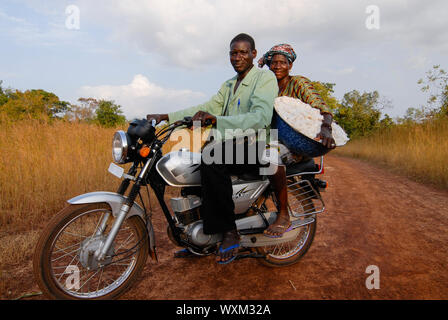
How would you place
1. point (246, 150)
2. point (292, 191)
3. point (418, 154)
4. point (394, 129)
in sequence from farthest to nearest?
point (394, 129), point (418, 154), point (292, 191), point (246, 150)

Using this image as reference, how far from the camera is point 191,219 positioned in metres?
2.32

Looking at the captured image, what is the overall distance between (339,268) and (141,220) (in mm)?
1894

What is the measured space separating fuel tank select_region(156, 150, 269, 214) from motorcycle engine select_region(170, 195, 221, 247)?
0.47ft

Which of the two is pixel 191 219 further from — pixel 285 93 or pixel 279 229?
pixel 285 93

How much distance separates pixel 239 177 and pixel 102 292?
4.60 ft

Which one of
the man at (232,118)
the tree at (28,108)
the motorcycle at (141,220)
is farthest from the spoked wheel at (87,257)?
the tree at (28,108)

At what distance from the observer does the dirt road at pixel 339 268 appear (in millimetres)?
2256

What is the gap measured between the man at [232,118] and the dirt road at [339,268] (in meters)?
0.35

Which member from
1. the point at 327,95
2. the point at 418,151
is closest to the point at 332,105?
the point at 327,95

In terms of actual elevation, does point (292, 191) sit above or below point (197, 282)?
above

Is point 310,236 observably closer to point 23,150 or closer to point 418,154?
point 23,150

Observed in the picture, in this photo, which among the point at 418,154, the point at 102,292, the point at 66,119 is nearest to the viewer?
the point at 102,292

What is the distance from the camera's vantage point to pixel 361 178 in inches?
282

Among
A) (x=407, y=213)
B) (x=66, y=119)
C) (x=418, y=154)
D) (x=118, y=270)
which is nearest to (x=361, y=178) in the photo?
(x=418, y=154)
